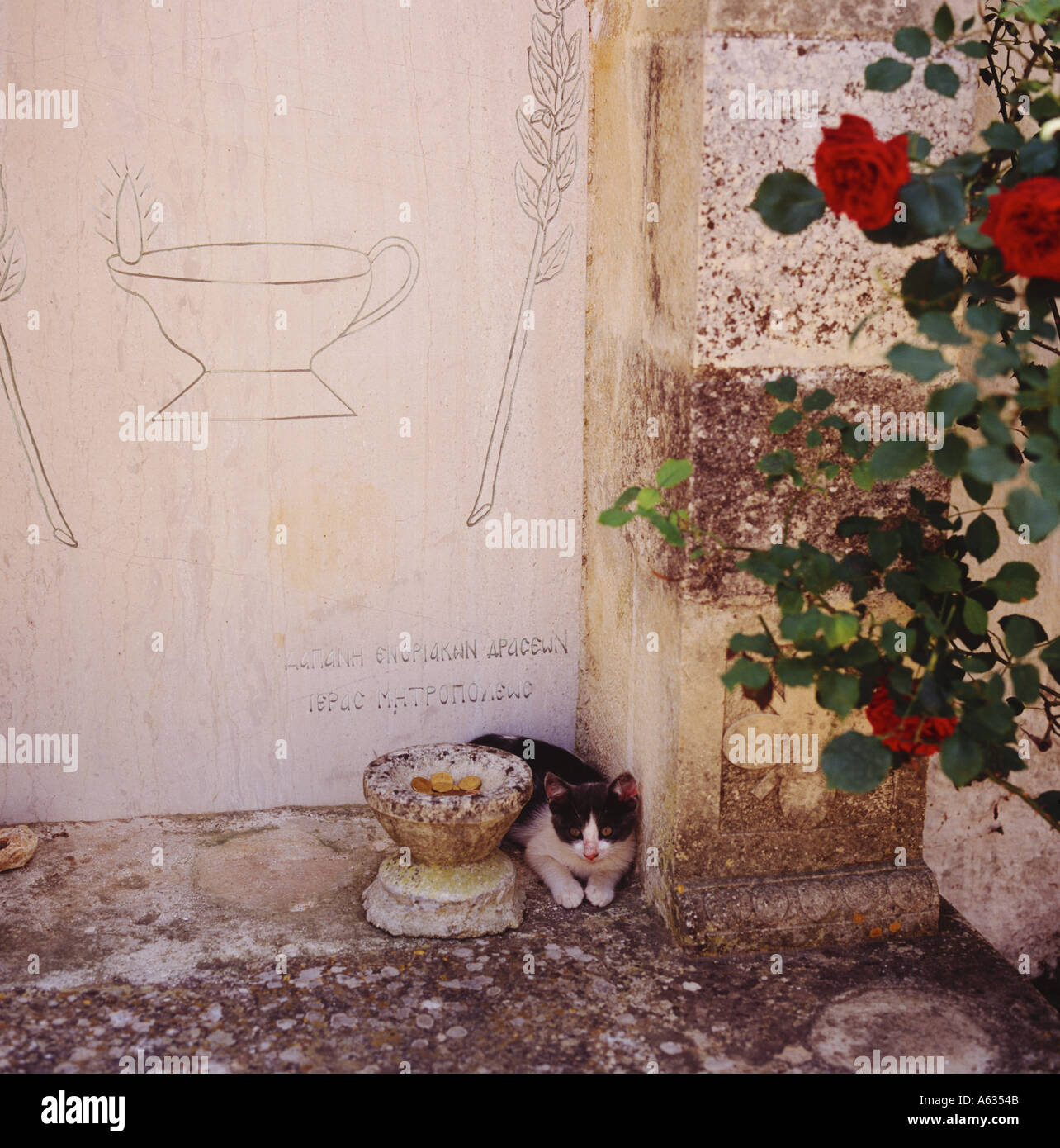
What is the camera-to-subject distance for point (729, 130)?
2.38m

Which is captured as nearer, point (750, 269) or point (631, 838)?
point (750, 269)

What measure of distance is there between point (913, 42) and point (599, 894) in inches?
77.7

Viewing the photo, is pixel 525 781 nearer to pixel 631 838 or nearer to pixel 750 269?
pixel 631 838

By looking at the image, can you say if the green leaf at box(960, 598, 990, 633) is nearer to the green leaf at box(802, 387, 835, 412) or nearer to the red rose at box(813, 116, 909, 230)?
the green leaf at box(802, 387, 835, 412)

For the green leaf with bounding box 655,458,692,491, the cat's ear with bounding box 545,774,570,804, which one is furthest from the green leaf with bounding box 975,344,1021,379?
the cat's ear with bounding box 545,774,570,804

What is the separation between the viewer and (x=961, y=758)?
206 centimetres

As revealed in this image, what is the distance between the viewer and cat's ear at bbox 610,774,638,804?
2883 mm

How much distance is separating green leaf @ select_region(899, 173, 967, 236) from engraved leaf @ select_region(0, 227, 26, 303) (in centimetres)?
222

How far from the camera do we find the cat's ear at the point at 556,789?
2.92 metres

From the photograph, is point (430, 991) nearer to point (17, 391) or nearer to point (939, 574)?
point (939, 574)

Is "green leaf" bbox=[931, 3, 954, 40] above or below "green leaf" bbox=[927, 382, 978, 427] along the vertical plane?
above

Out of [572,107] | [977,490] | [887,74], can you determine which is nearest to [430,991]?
[977,490]
